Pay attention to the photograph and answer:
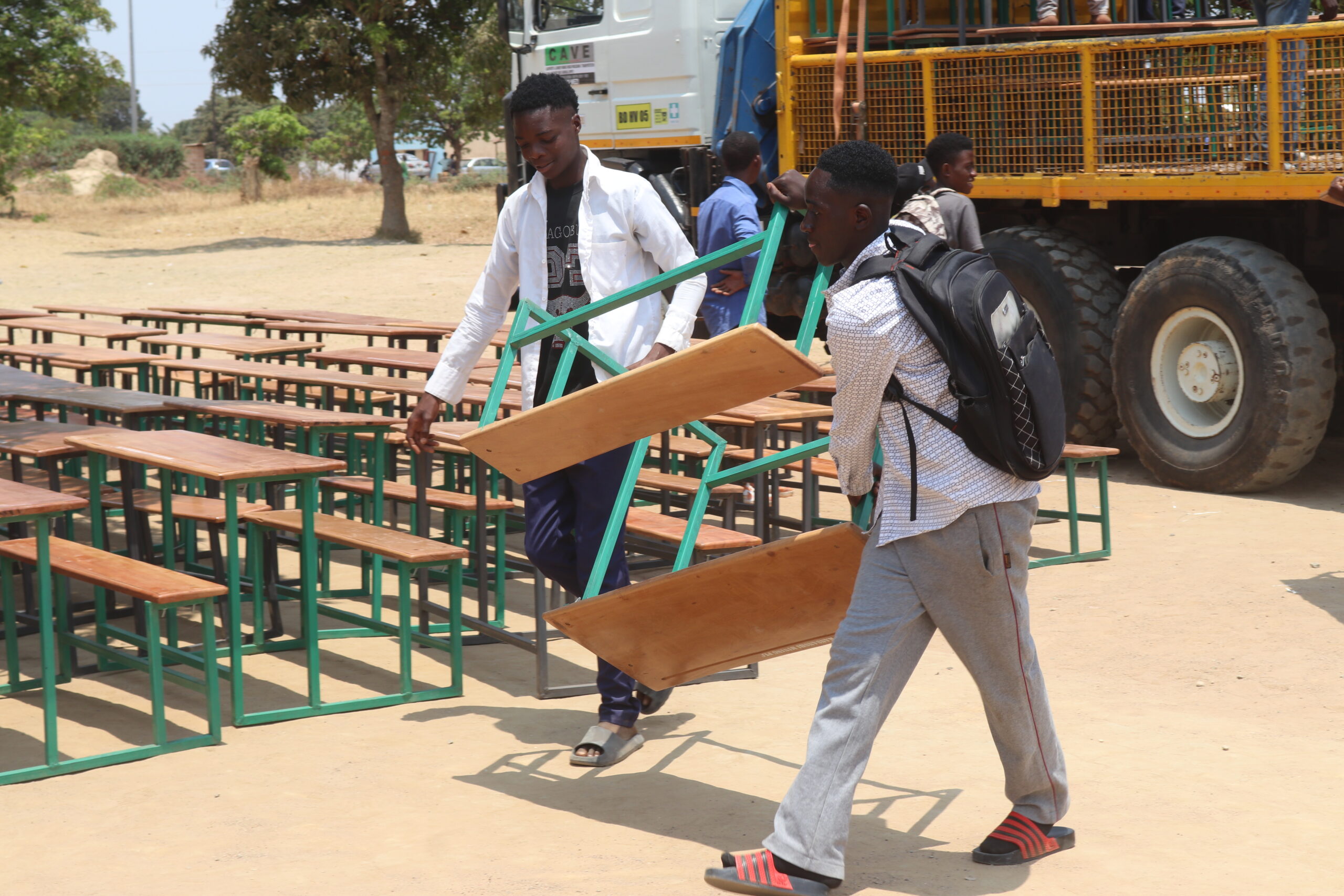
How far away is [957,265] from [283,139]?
3820 cm

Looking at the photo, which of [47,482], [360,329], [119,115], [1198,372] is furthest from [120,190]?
[119,115]

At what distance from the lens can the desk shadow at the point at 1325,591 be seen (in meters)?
5.52

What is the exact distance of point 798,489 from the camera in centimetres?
864

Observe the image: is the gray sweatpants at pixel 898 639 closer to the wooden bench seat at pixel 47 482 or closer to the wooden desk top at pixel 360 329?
the wooden bench seat at pixel 47 482

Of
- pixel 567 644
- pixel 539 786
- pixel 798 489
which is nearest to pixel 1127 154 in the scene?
pixel 798 489

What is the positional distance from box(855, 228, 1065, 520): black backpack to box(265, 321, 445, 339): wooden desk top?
609 centimetres

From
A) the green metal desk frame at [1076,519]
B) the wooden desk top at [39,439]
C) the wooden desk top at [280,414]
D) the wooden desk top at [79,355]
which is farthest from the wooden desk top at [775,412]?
the wooden desk top at [79,355]

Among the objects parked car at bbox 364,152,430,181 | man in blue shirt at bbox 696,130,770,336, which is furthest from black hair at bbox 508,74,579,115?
parked car at bbox 364,152,430,181

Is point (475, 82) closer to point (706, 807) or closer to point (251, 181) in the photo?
point (251, 181)

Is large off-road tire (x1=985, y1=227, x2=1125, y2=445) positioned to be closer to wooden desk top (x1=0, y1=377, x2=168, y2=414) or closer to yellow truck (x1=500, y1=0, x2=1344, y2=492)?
yellow truck (x1=500, y1=0, x2=1344, y2=492)

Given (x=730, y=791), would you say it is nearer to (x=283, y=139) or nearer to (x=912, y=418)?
(x=912, y=418)

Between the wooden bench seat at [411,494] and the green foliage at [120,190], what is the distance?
1516 inches

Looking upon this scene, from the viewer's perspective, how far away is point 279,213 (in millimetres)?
34469

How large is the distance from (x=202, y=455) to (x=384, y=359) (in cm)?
297
